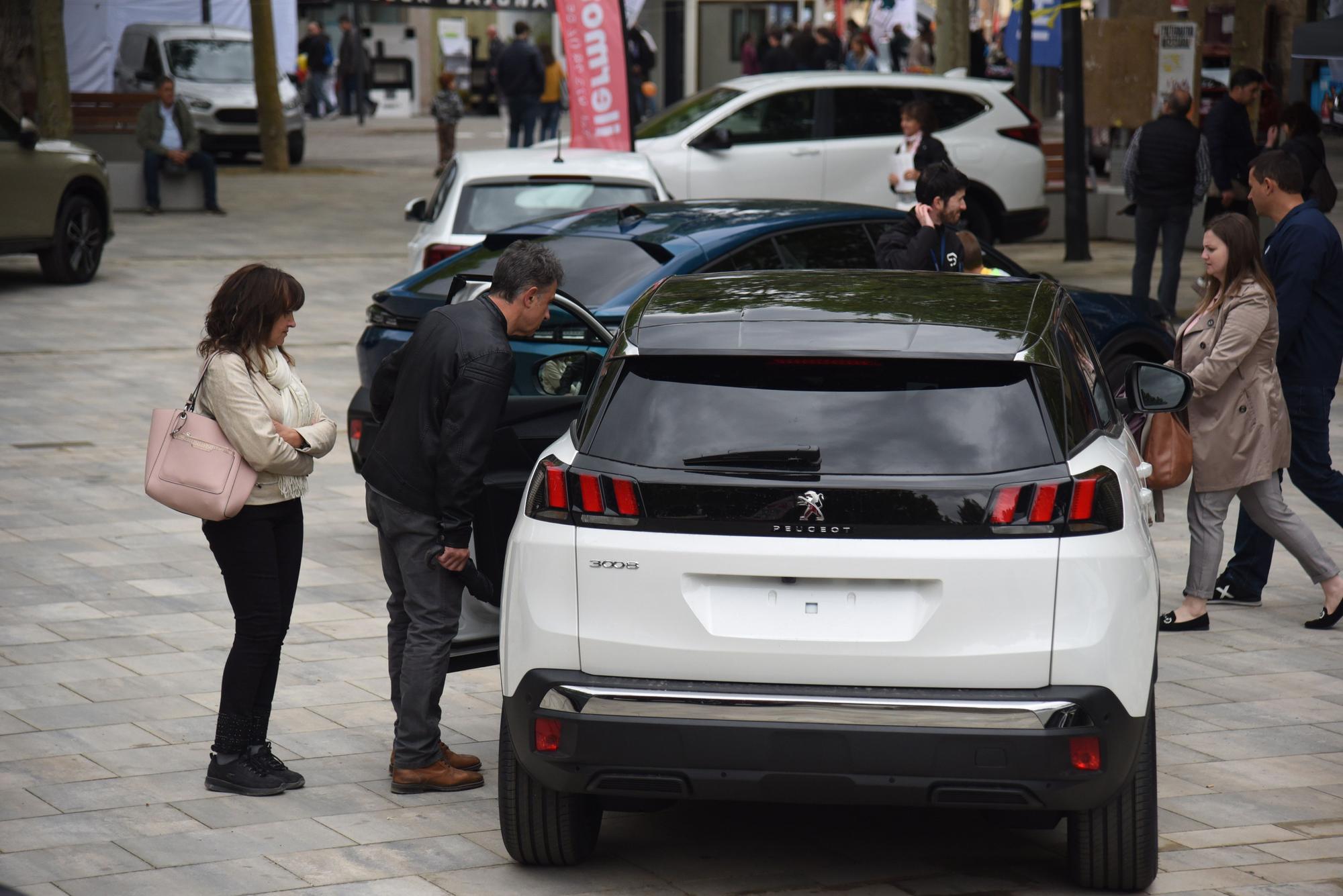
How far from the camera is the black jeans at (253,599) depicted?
5375 millimetres

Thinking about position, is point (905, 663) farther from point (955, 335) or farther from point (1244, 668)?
point (1244, 668)

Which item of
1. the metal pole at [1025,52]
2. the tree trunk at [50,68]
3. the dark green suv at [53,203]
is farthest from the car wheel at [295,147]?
the dark green suv at [53,203]

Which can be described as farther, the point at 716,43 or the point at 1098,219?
the point at 716,43

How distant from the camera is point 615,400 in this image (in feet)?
15.0

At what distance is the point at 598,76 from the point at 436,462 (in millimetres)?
11980

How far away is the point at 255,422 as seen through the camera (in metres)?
5.24

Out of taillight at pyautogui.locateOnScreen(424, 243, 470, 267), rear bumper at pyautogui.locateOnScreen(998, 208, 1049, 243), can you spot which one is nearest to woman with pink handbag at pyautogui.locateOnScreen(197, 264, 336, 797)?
taillight at pyautogui.locateOnScreen(424, 243, 470, 267)

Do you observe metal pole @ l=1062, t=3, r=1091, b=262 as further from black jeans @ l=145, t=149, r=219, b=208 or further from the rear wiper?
the rear wiper

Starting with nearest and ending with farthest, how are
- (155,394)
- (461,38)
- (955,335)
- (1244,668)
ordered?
(955,335) < (1244,668) < (155,394) < (461,38)

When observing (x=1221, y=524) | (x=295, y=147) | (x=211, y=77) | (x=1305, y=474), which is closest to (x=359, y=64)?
(x=211, y=77)

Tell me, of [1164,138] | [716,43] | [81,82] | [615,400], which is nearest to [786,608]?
[615,400]

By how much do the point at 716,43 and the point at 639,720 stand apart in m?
44.0

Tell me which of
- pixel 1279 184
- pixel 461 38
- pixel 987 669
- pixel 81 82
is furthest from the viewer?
pixel 461 38

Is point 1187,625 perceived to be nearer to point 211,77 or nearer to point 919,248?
point 919,248
